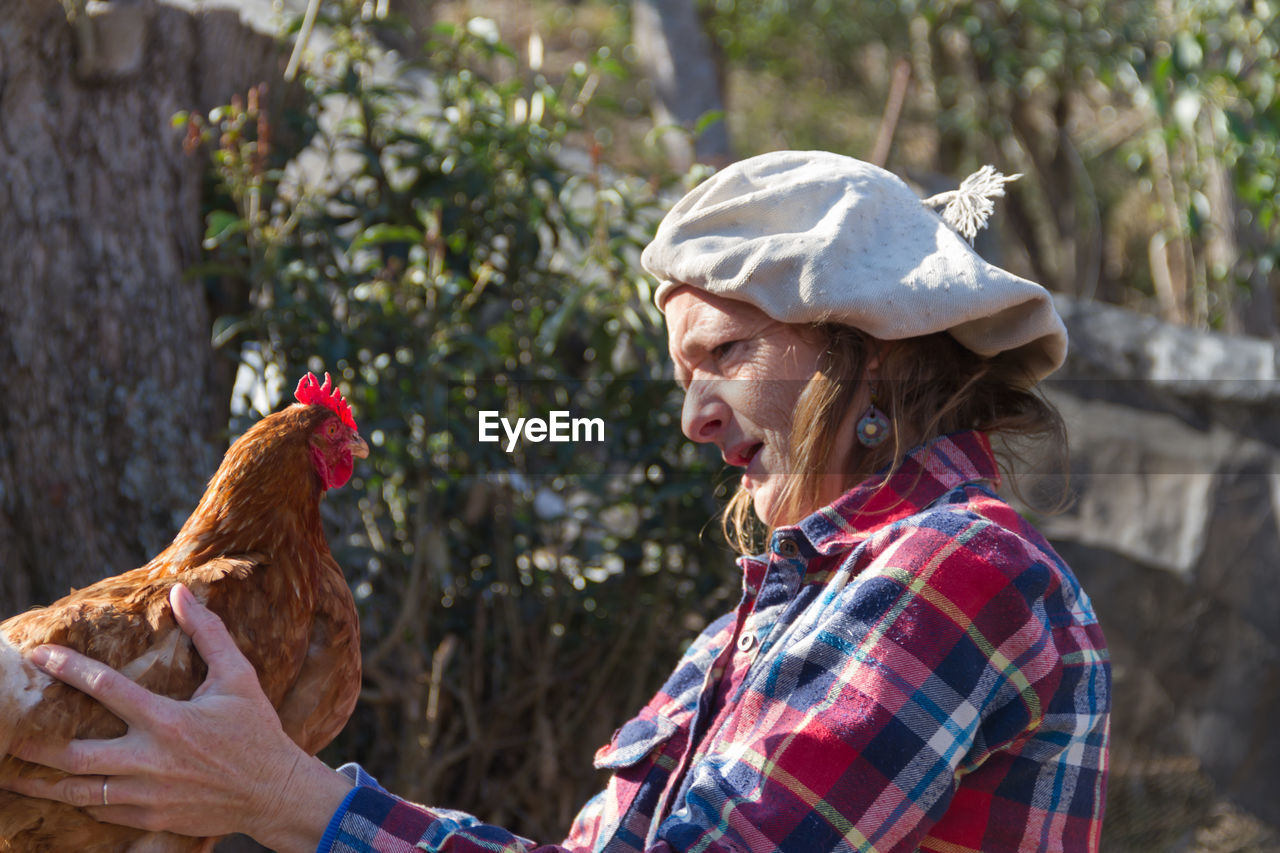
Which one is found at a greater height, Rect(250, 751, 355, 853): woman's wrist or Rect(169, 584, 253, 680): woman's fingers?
Rect(169, 584, 253, 680): woman's fingers

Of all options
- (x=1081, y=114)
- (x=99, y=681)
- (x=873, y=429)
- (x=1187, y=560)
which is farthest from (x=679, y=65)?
(x=1081, y=114)

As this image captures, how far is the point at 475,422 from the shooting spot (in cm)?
307

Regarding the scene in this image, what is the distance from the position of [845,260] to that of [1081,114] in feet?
38.0

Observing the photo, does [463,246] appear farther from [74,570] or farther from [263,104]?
[74,570]

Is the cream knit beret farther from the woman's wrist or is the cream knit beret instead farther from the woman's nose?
the woman's wrist

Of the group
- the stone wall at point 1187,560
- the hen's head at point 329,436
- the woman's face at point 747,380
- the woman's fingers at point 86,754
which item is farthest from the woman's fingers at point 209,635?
the stone wall at point 1187,560

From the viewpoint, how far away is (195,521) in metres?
1.74

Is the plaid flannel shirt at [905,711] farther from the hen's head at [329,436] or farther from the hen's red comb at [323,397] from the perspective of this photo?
the hen's red comb at [323,397]

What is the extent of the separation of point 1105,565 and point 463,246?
312 cm

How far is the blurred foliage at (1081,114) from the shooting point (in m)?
5.24

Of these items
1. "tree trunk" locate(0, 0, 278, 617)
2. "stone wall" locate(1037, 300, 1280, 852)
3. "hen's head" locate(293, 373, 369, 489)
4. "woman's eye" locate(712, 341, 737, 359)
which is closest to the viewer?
"woman's eye" locate(712, 341, 737, 359)

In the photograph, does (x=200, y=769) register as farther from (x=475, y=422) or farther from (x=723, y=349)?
(x=475, y=422)

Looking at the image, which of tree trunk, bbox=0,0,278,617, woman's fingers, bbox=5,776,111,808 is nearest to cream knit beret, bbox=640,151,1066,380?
woman's fingers, bbox=5,776,111,808

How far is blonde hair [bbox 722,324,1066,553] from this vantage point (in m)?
1.58
